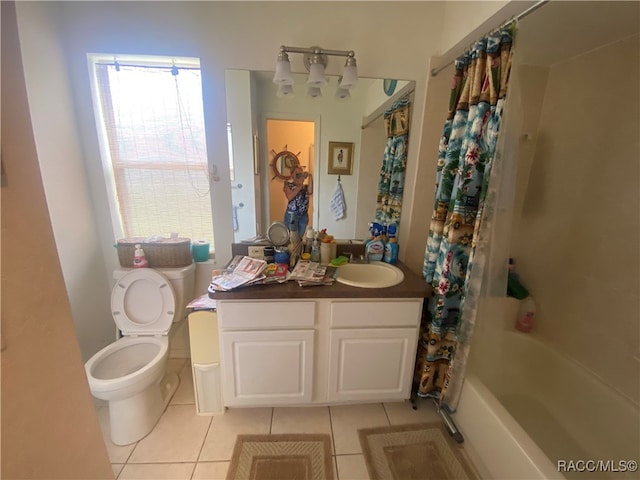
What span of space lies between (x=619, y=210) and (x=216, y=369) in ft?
7.48

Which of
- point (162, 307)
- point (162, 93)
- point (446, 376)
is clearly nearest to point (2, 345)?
point (162, 307)

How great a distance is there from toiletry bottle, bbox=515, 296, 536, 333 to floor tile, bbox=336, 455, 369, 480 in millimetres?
1328

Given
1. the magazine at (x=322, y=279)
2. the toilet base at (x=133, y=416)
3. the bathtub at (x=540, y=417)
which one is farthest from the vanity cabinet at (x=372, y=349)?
the toilet base at (x=133, y=416)

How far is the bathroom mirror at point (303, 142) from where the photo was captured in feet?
5.08

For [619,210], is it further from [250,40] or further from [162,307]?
[162,307]

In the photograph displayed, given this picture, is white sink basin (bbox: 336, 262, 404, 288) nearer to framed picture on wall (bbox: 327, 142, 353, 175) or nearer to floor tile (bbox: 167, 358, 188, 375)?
framed picture on wall (bbox: 327, 142, 353, 175)

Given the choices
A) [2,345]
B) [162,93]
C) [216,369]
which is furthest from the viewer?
[162,93]

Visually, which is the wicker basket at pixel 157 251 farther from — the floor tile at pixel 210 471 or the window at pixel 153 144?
the floor tile at pixel 210 471

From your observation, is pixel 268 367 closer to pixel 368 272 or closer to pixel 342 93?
pixel 368 272

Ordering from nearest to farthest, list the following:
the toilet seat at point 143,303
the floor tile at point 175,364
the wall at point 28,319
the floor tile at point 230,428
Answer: the wall at point 28,319 < the floor tile at point 230,428 < the toilet seat at point 143,303 < the floor tile at point 175,364

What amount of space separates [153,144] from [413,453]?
2.28 metres

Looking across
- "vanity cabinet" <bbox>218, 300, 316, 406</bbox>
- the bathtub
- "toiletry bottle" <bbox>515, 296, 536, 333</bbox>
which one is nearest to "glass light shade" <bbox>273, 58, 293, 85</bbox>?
"vanity cabinet" <bbox>218, 300, 316, 406</bbox>

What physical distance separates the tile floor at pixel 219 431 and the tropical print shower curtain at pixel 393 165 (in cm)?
119

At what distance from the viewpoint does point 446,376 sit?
4.75 ft
